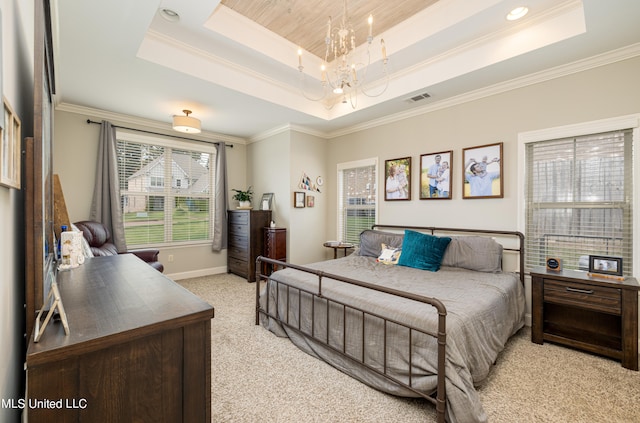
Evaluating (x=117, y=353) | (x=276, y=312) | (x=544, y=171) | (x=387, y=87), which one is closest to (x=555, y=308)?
(x=544, y=171)

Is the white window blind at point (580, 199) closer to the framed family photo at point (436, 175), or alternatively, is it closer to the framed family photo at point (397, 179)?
the framed family photo at point (436, 175)

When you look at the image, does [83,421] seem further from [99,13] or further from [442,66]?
[442,66]

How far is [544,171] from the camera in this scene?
3.00 m

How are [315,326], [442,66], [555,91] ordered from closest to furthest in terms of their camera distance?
[315,326] → [555,91] → [442,66]

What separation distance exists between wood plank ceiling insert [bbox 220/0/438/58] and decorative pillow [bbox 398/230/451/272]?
7.86 ft

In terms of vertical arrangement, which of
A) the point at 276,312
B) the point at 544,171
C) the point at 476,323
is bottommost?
the point at 276,312

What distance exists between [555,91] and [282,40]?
2.99 m

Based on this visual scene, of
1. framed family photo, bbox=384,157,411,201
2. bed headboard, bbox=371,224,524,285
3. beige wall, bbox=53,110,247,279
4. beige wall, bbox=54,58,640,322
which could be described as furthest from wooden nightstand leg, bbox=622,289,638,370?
beige wall, bbox=53,110,247,279

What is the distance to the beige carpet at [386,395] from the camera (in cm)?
171

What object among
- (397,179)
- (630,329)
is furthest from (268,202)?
(630,329)

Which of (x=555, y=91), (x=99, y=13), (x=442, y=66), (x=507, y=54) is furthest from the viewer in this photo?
(x=442, y=66)

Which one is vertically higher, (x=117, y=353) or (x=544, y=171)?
(x=544, y=171)

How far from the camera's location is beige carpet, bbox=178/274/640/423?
5.61 ft

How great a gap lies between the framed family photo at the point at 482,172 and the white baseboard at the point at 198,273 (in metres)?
4.37
